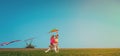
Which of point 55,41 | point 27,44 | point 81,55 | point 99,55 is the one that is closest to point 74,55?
point 81,55

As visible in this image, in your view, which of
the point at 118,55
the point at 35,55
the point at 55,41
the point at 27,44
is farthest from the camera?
the point at 27,44

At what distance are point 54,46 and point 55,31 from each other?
1339mm

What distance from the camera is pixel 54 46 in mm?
27984

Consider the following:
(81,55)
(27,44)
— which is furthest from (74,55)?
(27,44)

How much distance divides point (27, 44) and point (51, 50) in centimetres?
1395

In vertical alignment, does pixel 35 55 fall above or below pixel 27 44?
below

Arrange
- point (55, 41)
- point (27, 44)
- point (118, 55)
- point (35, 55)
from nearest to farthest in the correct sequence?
point (35, 55) < point (118, 55) < point (55, 41) < point (27, 44)

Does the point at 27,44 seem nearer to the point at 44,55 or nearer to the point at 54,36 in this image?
the point at 54,36

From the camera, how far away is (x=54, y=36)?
27766mm

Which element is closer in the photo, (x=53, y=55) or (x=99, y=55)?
(x=53, y=55)

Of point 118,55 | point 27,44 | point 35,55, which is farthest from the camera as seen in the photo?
point 27,44

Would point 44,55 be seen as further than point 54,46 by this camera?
No

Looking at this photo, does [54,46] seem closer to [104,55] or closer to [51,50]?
[51,50]

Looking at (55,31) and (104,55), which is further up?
(55,31)
